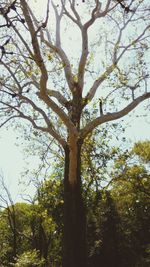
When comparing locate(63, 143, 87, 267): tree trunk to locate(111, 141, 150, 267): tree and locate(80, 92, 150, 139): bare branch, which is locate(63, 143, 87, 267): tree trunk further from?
locate(111, 141, 150, 267): tree

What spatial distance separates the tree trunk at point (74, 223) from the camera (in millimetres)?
10320

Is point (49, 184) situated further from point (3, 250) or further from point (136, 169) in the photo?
point (3, 250)

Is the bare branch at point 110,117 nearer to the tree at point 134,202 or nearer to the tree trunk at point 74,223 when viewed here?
the tree trunk at point 74,223

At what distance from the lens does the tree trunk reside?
10320mm

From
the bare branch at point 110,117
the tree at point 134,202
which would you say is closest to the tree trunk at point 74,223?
the bare branch at point 110,117

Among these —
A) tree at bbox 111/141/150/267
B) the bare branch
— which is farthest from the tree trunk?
tree at bbox 111/141/150/267

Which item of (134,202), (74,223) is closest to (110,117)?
(74,223)

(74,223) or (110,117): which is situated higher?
(110,117)

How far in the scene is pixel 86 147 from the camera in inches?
733

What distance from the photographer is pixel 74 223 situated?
10766 millimetres

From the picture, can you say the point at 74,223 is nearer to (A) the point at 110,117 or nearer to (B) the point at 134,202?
(A) the point at 110,117

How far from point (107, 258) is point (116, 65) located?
29.8 ft

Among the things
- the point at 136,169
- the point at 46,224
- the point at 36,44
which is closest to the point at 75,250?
the point at 36,44

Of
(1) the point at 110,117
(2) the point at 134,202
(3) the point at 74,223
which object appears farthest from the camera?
(2) the point at 134,202
